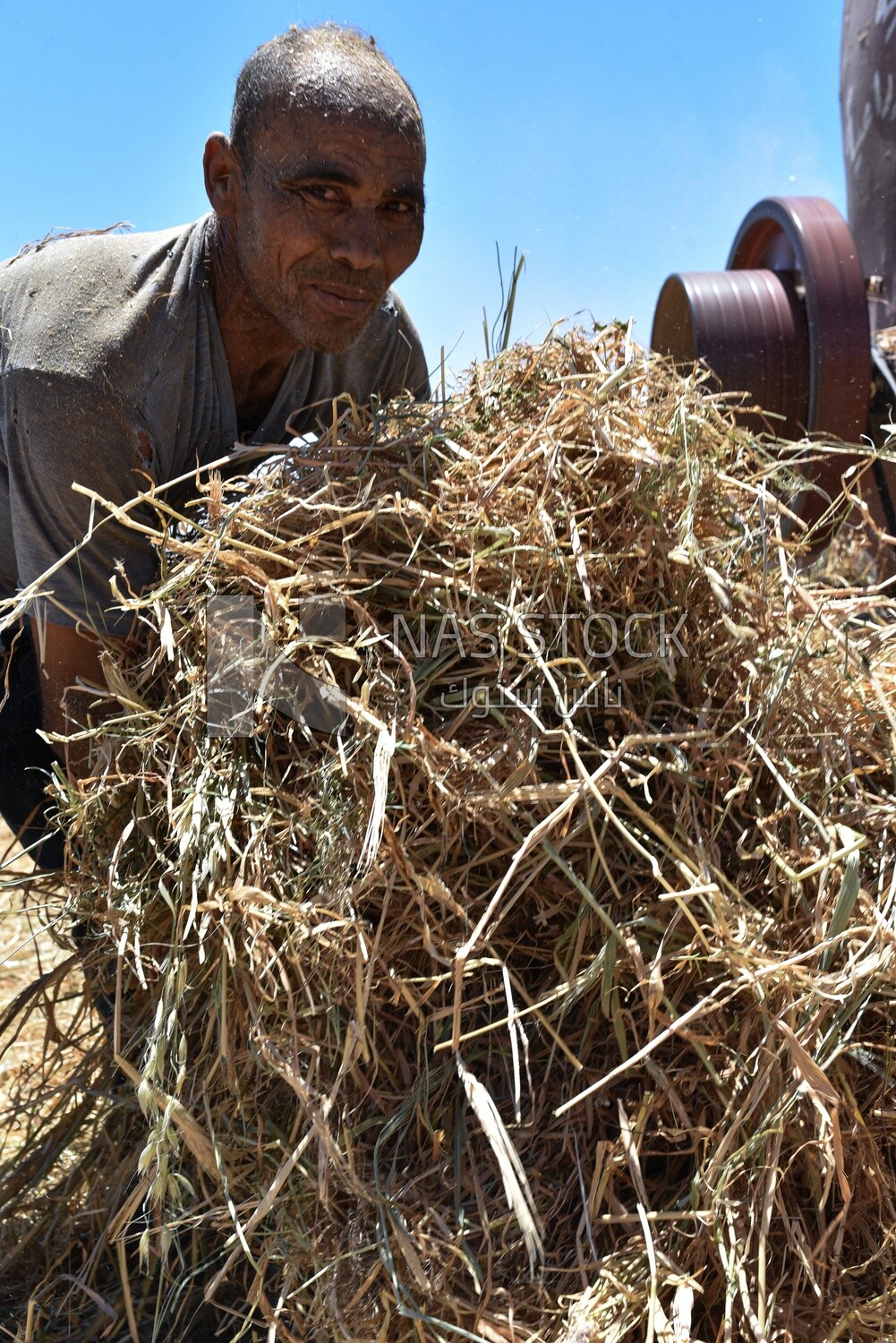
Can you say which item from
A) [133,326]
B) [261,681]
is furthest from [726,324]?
[261,681]

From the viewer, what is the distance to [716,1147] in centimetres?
125

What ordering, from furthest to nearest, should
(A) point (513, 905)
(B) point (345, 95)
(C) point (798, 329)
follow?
(C) point (798, 329), (B) point (345, 95), (A) point (513, 905)

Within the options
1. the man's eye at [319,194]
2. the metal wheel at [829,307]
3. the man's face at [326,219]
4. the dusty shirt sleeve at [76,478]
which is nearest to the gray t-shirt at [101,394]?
the dusty shirt sleeve at [76,478]

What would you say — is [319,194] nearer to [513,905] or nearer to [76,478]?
[76,478]

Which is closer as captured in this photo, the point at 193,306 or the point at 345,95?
the point at 345,95

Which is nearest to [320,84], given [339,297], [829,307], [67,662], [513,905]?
[339,297]

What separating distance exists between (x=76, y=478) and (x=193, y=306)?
1.12 ft

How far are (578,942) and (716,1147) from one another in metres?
0.25

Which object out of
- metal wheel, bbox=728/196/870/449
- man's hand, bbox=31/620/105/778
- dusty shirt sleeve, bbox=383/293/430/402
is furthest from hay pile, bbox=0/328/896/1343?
metal wheel, bbox=728/196/870/449

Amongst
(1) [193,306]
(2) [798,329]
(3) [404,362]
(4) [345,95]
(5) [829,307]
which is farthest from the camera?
(2) [798,329]

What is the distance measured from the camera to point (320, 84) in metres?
1.65

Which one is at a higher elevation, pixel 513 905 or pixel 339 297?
pixel 339 297

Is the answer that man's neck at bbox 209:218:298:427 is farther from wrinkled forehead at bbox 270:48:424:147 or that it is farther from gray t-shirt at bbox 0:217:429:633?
wrinkled forehead at bbox 270:48:424:147

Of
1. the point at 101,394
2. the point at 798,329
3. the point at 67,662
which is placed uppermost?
the point at 101,394
